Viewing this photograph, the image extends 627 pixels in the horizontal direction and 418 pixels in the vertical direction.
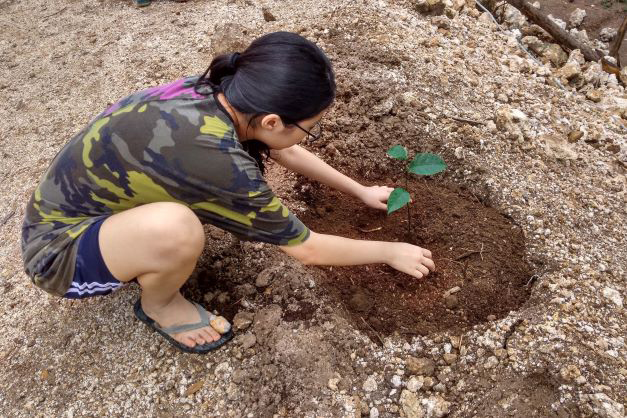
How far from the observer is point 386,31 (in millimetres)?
2430

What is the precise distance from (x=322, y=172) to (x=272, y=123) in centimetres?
50

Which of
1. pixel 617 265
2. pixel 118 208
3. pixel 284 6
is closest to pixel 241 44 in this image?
pixel 284 6

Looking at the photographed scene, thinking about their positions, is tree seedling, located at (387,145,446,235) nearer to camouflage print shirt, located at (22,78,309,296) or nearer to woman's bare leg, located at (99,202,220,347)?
camouflage print shirt, located at (22,78,309,296)

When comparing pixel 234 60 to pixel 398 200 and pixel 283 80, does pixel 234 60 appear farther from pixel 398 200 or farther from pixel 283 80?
pixel 398 200

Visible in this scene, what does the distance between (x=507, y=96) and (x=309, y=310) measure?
51.3 inches

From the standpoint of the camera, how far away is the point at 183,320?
1.44 m

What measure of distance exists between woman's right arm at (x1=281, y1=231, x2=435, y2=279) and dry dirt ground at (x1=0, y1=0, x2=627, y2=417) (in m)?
0.23

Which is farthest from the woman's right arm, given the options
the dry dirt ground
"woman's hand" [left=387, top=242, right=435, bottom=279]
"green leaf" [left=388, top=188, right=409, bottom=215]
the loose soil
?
the loose soil

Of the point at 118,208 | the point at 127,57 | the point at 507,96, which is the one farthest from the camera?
the point at 127,57

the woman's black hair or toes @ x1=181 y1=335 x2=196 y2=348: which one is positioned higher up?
the woman's black hair

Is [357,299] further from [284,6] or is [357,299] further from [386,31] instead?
[284,6]

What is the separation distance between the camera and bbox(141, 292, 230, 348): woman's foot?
1.43m

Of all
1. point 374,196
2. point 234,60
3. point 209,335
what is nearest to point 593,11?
point 374,196

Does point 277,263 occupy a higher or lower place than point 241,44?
lower
